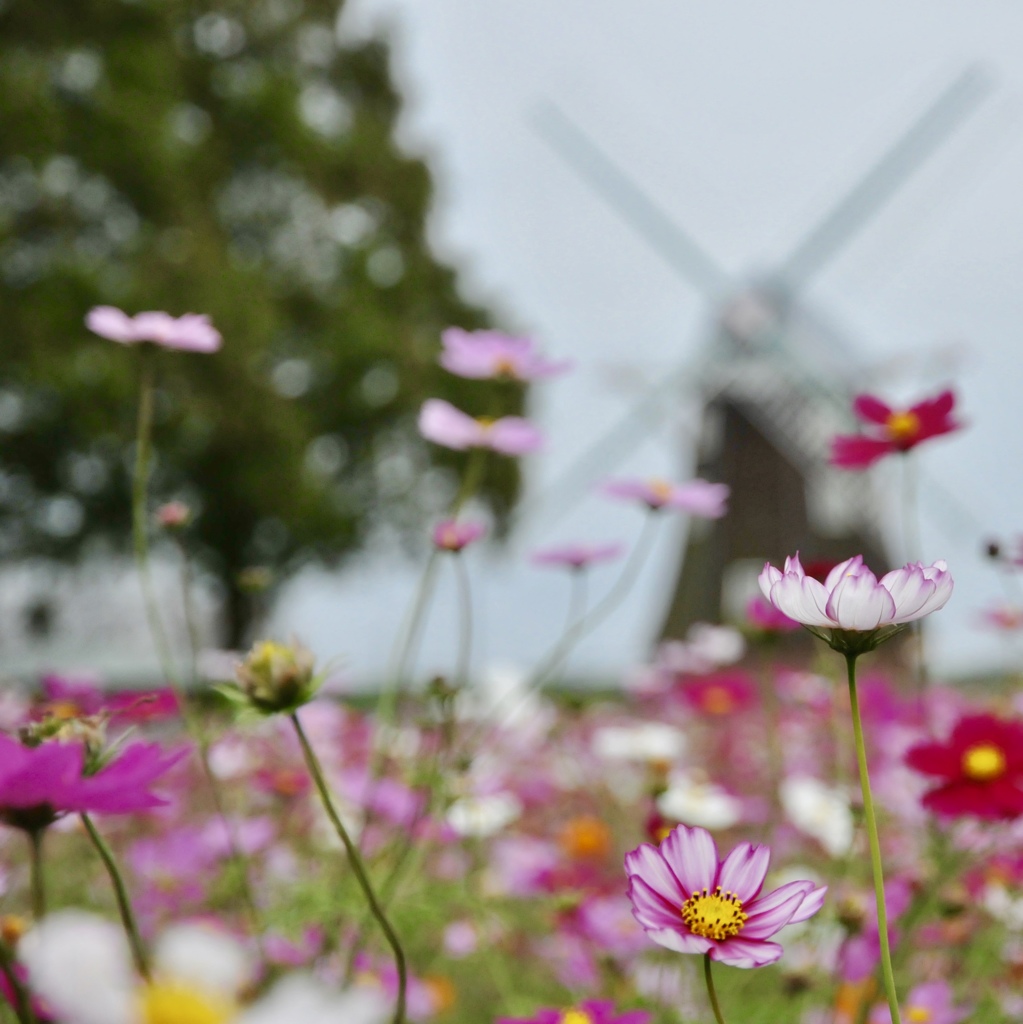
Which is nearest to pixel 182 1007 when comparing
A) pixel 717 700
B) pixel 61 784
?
pixel 61 784

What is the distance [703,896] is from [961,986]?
815 mm

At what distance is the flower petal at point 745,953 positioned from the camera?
0.43 meters

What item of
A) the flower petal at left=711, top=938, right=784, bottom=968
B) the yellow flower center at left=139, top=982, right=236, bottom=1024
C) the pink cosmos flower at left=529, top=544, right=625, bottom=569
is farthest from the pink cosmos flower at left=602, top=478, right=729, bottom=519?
the yellow flower center at left=139, top=982, right=236, bottom=1024

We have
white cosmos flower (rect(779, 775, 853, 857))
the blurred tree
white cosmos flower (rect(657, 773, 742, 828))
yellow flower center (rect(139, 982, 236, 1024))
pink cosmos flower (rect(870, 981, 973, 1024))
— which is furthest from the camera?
the blurred tree

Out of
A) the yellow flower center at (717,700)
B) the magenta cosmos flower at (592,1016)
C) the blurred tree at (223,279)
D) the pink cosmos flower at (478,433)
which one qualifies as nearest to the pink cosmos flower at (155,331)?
the pink cosmos flower at (478,433)

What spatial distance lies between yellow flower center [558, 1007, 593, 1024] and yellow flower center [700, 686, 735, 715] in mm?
1349

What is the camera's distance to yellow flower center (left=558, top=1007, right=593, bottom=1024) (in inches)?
22.5

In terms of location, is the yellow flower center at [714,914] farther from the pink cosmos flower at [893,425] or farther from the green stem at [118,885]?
the pink cosmos flower at [893,425]

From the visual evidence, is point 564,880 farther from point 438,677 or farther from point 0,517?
point 0,517

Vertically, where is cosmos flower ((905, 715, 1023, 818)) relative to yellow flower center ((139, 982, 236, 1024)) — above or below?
below

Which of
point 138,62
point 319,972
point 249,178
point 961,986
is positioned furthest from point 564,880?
point 249,178

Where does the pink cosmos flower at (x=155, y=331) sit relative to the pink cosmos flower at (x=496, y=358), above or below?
above

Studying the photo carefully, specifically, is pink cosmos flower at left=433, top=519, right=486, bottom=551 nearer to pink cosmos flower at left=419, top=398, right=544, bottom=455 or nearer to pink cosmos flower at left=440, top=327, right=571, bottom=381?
pink cosmos flower at left=419, top=398, right=544, bottom=455

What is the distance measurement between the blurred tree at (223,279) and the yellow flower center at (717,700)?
505cm
